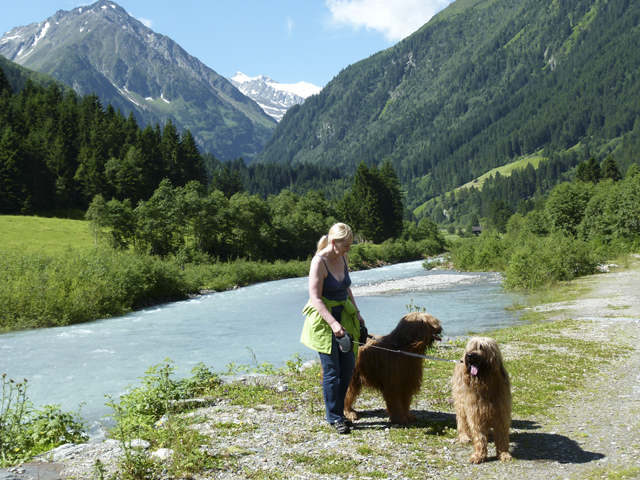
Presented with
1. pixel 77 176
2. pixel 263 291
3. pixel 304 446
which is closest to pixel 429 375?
A: pixel 304 446

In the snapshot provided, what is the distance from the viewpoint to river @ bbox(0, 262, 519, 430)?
1293 centimetres

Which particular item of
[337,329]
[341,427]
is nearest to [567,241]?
[341,427]

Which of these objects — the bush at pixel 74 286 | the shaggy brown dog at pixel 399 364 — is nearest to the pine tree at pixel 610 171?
the bush at pixel 74 286

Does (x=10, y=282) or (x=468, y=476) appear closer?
(x=468, y=476)

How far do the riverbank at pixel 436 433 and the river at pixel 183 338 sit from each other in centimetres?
377

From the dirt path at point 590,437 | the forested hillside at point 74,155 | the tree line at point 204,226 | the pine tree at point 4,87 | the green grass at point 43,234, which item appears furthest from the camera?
the pine tree at point 4,87

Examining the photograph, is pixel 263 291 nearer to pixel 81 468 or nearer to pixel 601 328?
pixel 601 328

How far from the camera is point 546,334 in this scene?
44.9ft

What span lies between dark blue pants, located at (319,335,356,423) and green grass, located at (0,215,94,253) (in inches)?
1706

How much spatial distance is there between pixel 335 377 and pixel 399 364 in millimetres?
963

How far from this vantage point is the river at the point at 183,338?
509 inches

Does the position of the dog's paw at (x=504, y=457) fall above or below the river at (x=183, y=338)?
above

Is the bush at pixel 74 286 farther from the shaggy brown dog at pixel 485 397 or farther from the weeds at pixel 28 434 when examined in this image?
the shaggy brown dog at pixel 485 397

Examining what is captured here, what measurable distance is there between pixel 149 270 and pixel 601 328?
2667 cm
